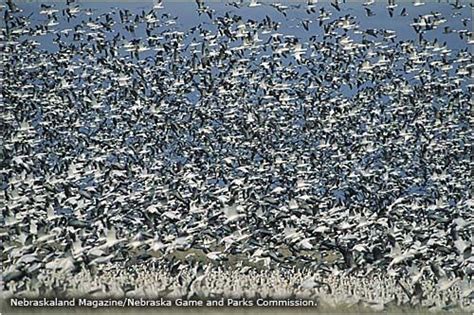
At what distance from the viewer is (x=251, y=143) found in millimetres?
16734

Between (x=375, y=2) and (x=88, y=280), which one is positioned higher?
(x=375, y=2)

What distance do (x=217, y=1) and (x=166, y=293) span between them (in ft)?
20.5

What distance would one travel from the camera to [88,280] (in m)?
14.0

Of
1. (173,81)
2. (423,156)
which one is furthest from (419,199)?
(173,81)

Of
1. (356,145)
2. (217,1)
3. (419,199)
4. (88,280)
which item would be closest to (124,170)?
(88,280)

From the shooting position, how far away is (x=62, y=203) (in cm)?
1508

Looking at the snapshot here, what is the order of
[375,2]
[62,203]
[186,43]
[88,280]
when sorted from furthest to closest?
[186,43], [375,2], [62,203], [88,280]

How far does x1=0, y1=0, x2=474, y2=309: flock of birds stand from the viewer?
1469 cm

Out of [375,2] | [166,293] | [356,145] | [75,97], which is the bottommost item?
[166,293]

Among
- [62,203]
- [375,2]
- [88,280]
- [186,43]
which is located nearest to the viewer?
[88,280]

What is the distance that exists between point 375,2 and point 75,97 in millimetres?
6795

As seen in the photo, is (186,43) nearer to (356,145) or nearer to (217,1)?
(217,1)

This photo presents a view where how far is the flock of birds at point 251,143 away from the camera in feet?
48.2

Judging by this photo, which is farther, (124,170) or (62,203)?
(124,170)
